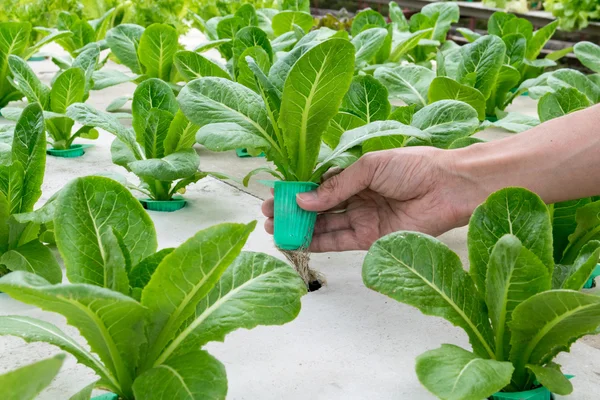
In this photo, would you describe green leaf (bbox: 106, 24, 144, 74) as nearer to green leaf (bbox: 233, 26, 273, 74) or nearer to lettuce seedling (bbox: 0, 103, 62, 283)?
green leaf (bbox: 233, 26, 273, 74)

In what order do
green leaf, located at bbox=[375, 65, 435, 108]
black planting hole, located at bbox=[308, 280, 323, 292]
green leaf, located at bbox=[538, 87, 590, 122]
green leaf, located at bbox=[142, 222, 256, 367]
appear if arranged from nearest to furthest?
1. green leaf, located at bbox=[142, 222, 256, 367]
2. black planting hole, located at bbox=[308, 280, 323, 292]
3. green leaf, located at bbox=[538, 87, 590, 122]
4. green leaf, located at bbox=[375, 65, 435, 108]

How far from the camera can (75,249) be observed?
3.86 feet

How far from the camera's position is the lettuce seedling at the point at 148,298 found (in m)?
1.05

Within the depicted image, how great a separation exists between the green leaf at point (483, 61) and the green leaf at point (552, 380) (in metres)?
1.38

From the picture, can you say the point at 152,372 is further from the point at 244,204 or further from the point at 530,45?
the point at 530,45

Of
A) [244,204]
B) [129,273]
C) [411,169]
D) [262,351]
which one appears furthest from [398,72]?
[129,273]

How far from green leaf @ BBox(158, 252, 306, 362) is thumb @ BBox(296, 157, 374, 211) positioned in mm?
376

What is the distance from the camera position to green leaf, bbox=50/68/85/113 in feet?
7.62

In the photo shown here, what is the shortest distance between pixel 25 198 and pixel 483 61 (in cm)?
152

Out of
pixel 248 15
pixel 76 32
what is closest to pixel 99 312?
pixel 248 15

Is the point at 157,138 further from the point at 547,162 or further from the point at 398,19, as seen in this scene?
the point at 398,19

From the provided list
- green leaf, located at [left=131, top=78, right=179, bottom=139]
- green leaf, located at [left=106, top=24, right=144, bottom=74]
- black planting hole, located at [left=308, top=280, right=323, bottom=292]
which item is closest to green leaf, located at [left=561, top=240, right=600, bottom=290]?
black planting hole, located at [left=308, top=280, right=323, bottom=292]

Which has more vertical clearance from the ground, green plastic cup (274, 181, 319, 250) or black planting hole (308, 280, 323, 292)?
green plastic cup (274, 181, 319, 250)

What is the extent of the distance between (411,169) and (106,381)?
0.78 meters
